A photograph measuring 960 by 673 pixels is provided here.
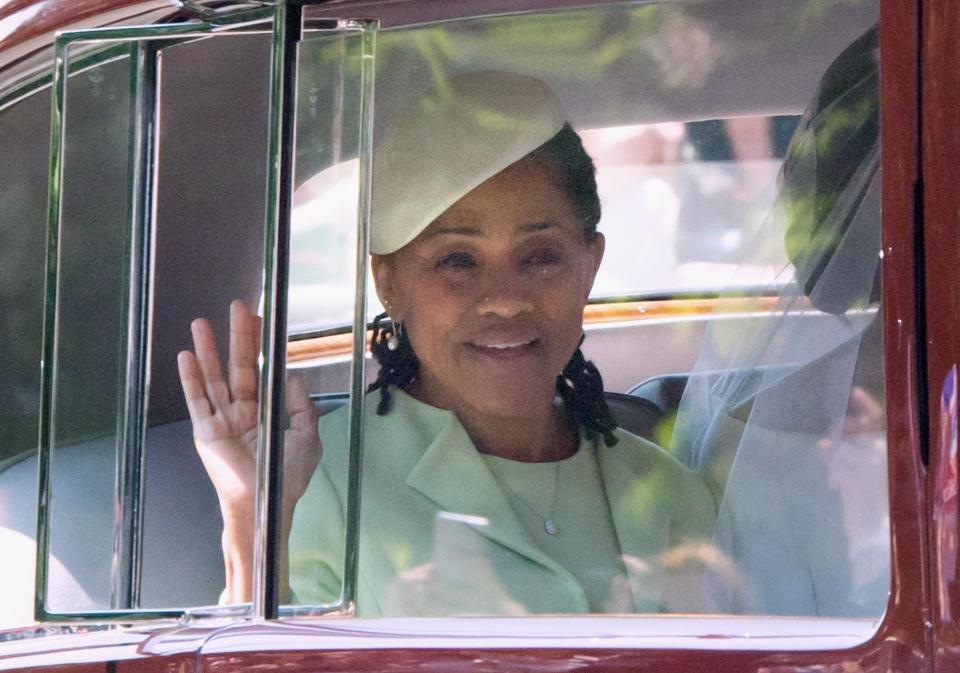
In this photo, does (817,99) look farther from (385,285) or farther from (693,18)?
(385,285)

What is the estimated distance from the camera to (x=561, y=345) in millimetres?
1920

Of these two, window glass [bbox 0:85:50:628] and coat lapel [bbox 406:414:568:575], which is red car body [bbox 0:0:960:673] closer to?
coat lapel [bbox 406:414:568:575]

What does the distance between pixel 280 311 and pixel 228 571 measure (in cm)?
45

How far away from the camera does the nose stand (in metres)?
1.87

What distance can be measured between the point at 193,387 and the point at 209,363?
40mm

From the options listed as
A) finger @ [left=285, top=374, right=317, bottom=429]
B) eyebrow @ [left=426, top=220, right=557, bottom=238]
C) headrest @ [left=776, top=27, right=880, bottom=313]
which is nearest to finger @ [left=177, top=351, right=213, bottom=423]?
finger @ [left=285, top=374, right=317, bottom=429]

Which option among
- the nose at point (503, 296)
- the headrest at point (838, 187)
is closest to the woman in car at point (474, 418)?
the nose at point (503, 296)

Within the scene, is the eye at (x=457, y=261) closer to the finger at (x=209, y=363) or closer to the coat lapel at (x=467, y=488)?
the coat lapel at (x=467, y=488)

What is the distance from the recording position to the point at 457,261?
189cm

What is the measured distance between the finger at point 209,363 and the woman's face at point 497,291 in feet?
0.83

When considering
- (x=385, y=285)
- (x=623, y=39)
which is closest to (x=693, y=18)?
(x=623, y=39)

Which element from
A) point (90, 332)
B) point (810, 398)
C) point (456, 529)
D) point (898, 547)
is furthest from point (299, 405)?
point (898, 547)

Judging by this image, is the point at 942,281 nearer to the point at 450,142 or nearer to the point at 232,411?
the point at 450,142

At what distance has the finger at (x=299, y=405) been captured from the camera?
179 cm
